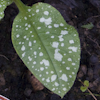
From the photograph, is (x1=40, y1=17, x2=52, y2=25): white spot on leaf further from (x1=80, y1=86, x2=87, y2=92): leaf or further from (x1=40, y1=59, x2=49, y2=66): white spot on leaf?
(x1=80, y1=86, x2=87, y2=92): leaf

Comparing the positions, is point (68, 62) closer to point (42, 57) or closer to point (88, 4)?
point (42, 57)

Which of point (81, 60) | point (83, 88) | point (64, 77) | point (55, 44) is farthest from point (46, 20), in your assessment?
point (83, 88)

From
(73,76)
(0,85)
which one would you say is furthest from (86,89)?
(0,85)

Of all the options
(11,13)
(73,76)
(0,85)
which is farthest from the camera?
(11,13)

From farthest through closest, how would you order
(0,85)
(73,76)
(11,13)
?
(11,13)
(0,85)
(73,76)

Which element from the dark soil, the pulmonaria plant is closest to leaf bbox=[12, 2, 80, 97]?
the pulmonaria plant

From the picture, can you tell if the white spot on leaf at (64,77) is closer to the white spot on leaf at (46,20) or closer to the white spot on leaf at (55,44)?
the white spot on leaf at (55,44)

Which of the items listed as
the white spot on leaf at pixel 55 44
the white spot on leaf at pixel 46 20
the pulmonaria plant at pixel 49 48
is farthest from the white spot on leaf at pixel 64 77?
the white spot on leaf at pixel 46 20
